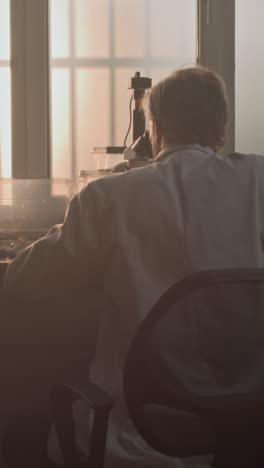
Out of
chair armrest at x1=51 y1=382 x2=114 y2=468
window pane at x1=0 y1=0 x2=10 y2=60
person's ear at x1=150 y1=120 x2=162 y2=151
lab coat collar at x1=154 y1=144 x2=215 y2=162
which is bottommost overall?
chair armrest at x1=51 y1=382 x2=114 y2=468

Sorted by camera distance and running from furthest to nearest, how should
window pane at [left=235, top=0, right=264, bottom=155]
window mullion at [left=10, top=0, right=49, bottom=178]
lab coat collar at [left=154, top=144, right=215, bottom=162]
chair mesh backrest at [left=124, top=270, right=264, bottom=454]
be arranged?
window pane at [left=235, top=0, right=264, bottom=155] < window mullion at [left=10, top=0, right=49, bottom=178] < lab coat collar at [left=154, top=144, right=215, bottom=162] < chair mesh backrest at [left=124, top=270, right=264, bottom=454]

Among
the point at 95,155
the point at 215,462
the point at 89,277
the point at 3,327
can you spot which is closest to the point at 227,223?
the point at 89,277

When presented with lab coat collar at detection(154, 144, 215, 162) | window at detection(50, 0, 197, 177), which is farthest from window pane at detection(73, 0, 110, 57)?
lab coat collar at detection(154, 144, 215, 162)

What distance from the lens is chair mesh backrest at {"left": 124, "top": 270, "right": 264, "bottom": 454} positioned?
3.70ft

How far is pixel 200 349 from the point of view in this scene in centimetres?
117

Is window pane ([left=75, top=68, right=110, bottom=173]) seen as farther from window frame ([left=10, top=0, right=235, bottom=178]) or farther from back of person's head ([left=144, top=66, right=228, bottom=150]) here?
back of person's head ([left=144, top=66, right=228, bottom=150])

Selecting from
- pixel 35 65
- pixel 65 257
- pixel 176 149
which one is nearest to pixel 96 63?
pixel 35 65

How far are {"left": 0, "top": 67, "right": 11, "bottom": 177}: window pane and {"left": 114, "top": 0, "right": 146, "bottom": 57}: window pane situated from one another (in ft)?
1.79

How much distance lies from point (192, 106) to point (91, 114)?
Answer: 1777mm

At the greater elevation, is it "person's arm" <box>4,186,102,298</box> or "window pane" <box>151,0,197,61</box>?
"window pane" <box>151,0,197,61</box>

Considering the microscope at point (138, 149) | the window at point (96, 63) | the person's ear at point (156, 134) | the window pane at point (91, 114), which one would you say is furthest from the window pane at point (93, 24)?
the person's ear at point (156, 134)

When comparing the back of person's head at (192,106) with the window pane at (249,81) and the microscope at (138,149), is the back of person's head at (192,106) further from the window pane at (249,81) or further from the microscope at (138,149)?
the window pane at (249,81)

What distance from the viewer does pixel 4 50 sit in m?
3.23

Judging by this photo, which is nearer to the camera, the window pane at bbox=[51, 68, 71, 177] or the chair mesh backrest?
the chair mesh backrest
